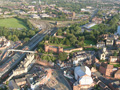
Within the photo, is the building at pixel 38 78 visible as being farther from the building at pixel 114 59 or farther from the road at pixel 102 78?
the building at pixel 114 59

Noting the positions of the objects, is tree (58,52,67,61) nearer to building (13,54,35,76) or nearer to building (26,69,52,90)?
building (26,69,52,90)

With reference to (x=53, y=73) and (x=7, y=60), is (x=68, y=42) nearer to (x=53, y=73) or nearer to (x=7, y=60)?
(x=53, y=73)

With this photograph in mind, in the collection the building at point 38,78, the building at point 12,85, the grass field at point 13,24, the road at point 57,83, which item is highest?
the grass field at point 13,24

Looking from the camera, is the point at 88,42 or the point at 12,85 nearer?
the point at 12,85

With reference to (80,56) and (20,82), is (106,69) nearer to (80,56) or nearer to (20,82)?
(80,56)

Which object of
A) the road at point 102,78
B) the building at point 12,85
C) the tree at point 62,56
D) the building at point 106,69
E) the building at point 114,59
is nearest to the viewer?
the building at point 12,85

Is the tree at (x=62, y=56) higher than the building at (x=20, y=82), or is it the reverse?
the tree at (x=62, y=56)

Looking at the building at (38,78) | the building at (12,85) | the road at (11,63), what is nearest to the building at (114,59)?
the building at (38,78)

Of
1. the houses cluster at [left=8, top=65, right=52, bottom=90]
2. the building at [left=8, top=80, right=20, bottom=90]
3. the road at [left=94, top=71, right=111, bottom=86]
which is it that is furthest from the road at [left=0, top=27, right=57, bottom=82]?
the road at [left=94, top=71, right=111, bottom=86]

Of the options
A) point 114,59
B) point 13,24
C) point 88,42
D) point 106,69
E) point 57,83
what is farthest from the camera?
point 13,24

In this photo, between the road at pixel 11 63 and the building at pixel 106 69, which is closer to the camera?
the building at pixel 106 69

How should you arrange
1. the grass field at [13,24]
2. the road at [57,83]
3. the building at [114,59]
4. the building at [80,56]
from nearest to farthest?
the road at [57,83] → the building at [114,59] → the building at [80,56] → the grass field at [13,24]

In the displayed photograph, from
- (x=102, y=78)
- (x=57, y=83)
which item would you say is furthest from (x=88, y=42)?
(x=57, y=83)

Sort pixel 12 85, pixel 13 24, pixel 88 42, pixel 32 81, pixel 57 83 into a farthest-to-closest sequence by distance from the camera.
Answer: pixel 13 24
pixel 88 42
pixel 57 83
pixel 32 81
pixel 12 85
